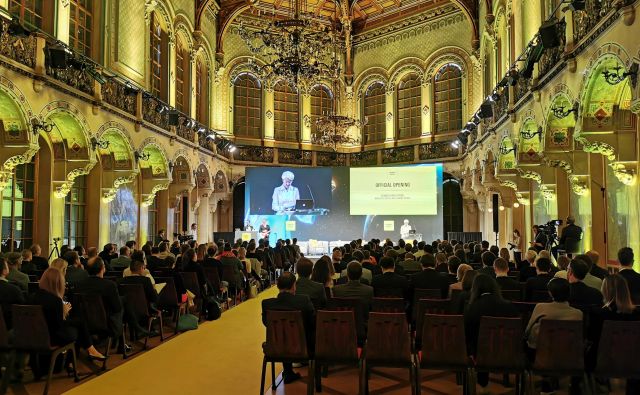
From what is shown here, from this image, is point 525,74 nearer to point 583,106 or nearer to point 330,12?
point 583,106

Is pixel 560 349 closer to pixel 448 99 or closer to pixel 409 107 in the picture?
pixel 448 99

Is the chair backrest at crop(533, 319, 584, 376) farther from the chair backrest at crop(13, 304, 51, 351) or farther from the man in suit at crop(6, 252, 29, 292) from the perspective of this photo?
the man in suit at crop(6, 252, 29, 292)

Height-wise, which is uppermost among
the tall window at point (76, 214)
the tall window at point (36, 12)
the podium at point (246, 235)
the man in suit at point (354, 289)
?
the tall window at point (36, 12)

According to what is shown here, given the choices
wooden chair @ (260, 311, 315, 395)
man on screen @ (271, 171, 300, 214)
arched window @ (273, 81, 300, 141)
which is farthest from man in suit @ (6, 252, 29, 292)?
arched window @ (273, 81, 300, 141)

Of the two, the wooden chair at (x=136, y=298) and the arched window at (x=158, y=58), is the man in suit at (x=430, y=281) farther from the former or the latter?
the arched window at (x=158, y=58)

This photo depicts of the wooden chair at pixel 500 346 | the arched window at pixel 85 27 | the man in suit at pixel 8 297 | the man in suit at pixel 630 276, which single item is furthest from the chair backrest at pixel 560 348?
the arched window at pixel 85 27

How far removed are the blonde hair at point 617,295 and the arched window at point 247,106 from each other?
2099cm

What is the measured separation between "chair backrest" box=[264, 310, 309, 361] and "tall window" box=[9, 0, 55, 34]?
9.52 metres

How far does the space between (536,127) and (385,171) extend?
991cm

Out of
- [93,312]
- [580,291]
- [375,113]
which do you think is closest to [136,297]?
[93,312]

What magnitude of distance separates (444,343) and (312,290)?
1.74m

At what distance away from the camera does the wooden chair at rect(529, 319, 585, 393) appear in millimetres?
4391

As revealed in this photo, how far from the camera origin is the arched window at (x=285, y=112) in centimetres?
2538

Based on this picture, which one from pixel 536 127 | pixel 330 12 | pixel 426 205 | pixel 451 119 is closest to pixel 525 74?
pixel 536 127
